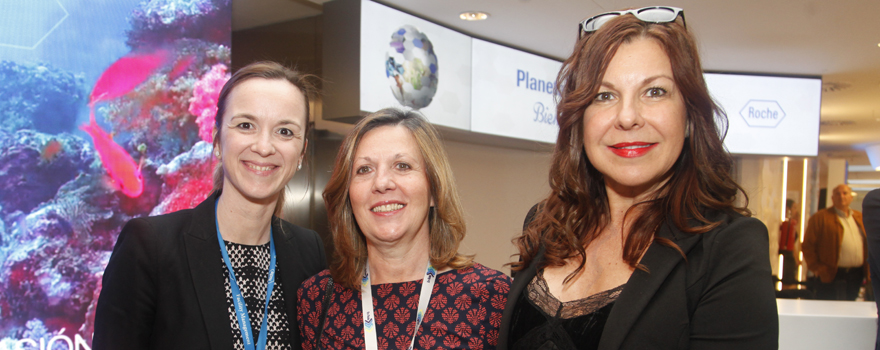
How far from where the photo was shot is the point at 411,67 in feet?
16.9

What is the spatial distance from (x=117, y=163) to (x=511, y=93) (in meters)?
3.89

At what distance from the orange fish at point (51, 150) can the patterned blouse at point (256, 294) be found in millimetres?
1740

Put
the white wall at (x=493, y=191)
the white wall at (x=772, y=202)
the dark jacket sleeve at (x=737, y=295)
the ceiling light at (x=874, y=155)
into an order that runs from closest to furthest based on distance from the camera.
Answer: the dark jacket sleeve at (x=737, y=295), the white wall at (x=493, y=191), the white wall at (x=772, y=202), the ceiling light at (x=874, y=155)

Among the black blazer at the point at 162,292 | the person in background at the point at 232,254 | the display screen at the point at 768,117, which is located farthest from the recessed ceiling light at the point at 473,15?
the black blazer at the point at 162,292

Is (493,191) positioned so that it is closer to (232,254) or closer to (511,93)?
(511,93)

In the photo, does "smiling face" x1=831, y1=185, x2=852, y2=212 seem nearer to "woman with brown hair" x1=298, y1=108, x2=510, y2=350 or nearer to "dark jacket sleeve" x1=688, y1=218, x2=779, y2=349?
"woman with brown hair" x1=298, y1=108, x2=510, y2=350

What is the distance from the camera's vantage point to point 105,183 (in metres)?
3.41

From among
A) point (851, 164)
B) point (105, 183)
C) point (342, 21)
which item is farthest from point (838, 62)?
point (851, 164)

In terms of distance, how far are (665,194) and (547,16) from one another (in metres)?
4.37

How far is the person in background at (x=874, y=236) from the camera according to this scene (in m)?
2.25

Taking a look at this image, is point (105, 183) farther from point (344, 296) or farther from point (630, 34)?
point (630, 34)

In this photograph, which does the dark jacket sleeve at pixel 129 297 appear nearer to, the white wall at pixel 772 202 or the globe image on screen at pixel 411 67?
the globe image on screen at pixel 411 67

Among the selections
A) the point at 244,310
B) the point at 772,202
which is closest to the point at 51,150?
the point at 244,310

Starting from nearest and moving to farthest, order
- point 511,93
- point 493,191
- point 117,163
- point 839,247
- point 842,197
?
point 117,163 → point 511,93 → point 493,191 → point 842,197 → point 839,247
